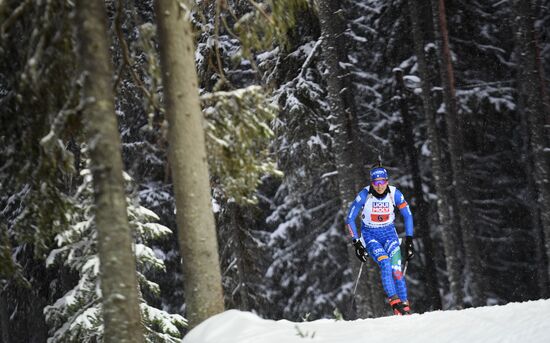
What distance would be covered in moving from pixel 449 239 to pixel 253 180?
1012 cm

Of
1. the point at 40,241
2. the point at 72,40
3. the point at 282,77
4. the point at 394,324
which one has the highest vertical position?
the point at 282,77

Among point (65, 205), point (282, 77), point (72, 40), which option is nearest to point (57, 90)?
point (72, 40)

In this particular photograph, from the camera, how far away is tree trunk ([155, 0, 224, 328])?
19.4 ft

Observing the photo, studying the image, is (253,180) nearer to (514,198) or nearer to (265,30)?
(265,30)

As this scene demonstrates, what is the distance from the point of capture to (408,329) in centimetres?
543

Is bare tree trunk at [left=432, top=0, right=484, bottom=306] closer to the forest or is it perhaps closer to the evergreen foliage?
the forest

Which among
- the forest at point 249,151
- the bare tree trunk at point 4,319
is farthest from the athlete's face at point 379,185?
the bare tree trunk at point 4,319

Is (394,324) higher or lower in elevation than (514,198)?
lower

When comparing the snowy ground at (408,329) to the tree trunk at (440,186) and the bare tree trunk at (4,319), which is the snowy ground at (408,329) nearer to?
the tree trunk at (440,186)

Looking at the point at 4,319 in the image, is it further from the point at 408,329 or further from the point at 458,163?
the point at 408,329

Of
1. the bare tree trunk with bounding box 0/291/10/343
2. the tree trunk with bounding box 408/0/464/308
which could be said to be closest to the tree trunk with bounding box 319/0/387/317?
the tree trunk with bounding box 408/0/464/308

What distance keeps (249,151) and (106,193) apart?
1.90m

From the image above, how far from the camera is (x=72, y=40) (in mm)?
5930

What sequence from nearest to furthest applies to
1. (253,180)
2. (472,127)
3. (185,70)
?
(185,70) → (253,180) → (472,127)
